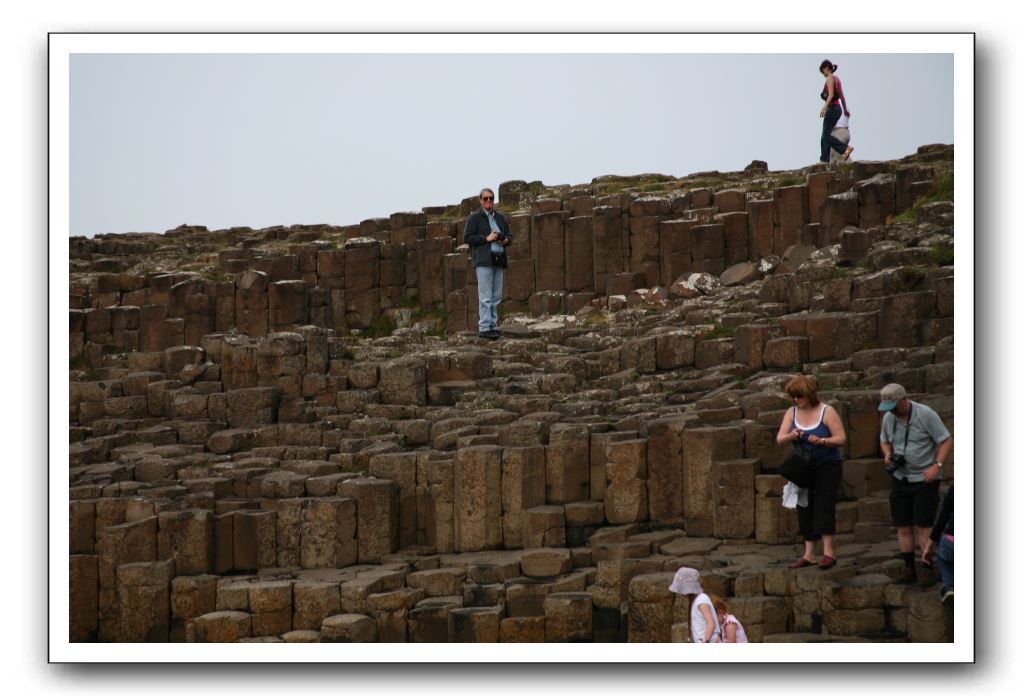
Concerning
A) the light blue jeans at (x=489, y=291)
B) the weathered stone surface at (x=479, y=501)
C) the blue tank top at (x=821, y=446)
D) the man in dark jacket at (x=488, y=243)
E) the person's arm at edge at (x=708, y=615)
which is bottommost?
the person's arm at edge at (x=708, y=615)

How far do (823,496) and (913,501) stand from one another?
35.4 inches

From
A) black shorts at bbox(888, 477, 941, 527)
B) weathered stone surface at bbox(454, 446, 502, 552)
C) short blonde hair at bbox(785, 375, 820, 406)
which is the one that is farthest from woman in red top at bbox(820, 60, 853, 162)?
weathered stone surface at bbox(454, 446, 502, 552)

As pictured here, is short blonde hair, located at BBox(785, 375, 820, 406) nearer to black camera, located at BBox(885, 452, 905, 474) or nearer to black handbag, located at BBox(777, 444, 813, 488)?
black handbag, located at BBox(777, 444, 813, 488)

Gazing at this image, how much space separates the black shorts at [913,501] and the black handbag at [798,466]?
802mm

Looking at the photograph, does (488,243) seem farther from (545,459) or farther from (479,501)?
(479,501)

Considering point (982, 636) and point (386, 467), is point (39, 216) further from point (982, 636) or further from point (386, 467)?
point (982, 636)

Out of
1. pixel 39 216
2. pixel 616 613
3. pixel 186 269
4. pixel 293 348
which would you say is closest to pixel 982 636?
pixel 616 613

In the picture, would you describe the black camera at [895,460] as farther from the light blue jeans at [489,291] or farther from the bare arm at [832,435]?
the light blue jeans at [489,291]

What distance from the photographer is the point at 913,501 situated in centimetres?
1505

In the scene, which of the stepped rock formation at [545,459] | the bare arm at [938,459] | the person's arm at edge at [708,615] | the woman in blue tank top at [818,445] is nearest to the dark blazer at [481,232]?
the stepped rock formation at [545,459]

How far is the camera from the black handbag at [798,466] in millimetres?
15422

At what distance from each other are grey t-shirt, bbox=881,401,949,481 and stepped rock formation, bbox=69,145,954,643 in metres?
1.09

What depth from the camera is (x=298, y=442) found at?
22.2 m

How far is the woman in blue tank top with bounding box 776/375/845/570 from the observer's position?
1530cm
